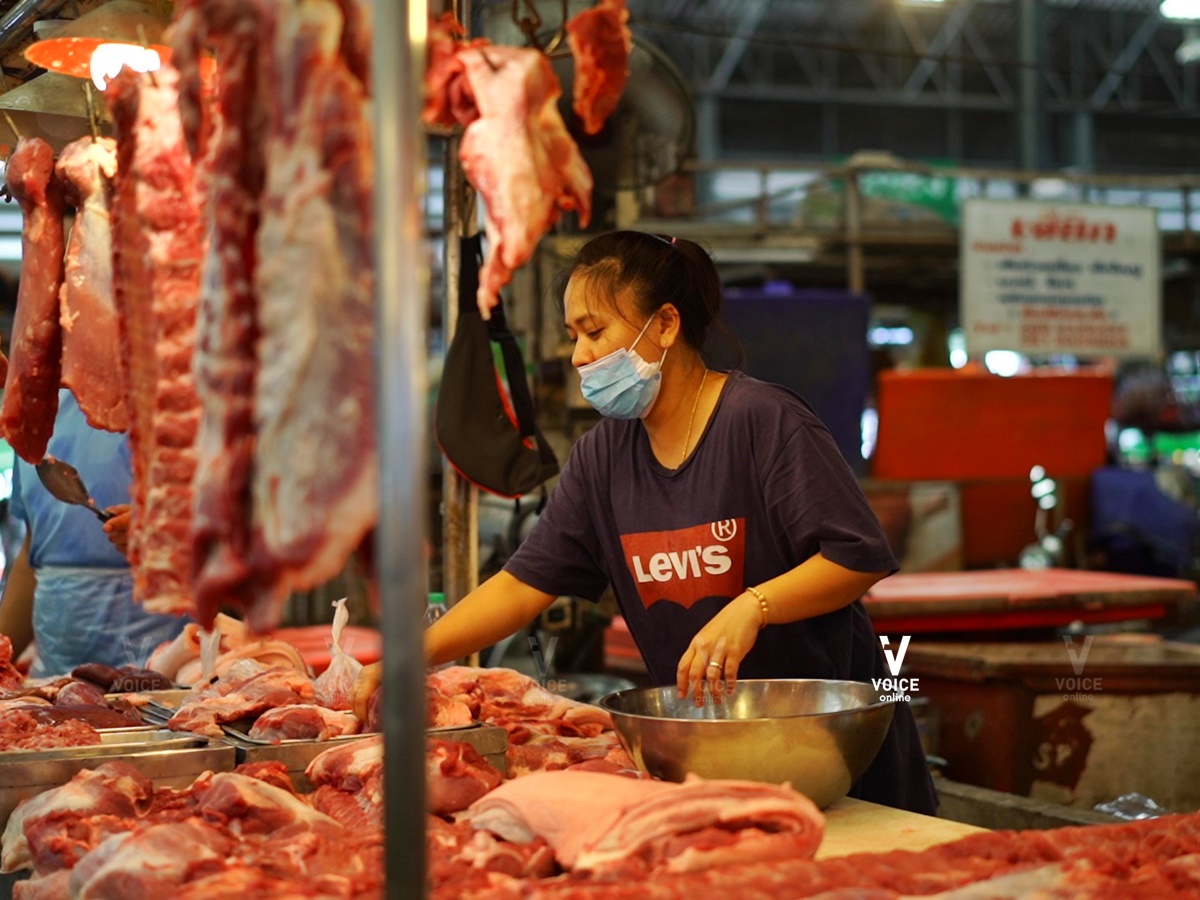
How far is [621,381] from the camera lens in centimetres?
299

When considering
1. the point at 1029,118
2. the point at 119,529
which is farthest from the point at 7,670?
the point at 1029,118

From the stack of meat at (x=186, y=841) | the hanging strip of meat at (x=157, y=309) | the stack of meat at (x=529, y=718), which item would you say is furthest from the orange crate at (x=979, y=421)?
the hanging strip of meat at (x=157, y=309)

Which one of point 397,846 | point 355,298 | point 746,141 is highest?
point 746,141

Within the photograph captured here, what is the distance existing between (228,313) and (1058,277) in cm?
868

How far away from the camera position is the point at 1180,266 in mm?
13016

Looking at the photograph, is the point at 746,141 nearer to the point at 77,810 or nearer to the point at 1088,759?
the point at 1088,759

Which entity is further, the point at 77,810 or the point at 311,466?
the point at 77,810

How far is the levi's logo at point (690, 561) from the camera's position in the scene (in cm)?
308

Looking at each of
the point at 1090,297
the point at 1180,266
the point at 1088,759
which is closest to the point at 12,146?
the point at 1088,759

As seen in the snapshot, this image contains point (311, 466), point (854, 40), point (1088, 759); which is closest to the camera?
point (311, 466)

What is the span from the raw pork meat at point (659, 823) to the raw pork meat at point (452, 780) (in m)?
0.24

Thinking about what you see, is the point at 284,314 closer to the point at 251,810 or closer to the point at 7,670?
the point at 251,810

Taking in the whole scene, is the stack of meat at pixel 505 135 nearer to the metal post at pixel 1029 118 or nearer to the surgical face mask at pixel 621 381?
the surgical face mask at pixel 621 381

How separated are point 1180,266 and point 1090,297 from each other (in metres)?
3.89
